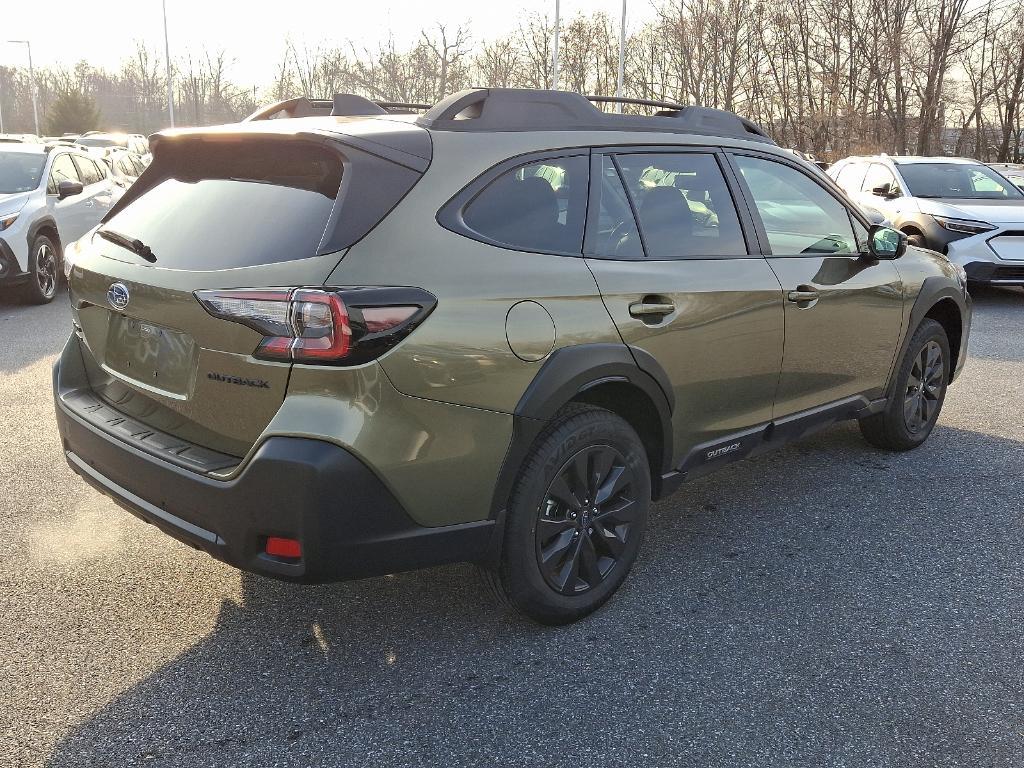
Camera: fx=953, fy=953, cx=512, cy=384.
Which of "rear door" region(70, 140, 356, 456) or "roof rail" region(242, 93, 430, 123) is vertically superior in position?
"roof rail" region(242, 93, 430, 123)

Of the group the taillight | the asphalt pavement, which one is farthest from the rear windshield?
the asphalt pavement

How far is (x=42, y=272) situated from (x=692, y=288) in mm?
8861

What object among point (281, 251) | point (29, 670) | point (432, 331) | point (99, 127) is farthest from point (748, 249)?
point (99, 127)

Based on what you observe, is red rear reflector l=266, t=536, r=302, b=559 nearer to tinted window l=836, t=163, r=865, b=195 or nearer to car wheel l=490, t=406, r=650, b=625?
car wheel l=490, t=406, r=650, b=625

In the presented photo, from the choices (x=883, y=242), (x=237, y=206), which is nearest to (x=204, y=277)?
(x=237, y=206)

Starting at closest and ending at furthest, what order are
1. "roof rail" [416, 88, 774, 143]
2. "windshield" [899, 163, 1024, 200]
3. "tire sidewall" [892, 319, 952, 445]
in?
"roof rail" [416, 88, 774, 143]
"tire sidewall" [892, 319, 952, 445]
"windshield" [899, 163, 1024, 200]

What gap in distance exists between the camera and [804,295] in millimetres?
4008

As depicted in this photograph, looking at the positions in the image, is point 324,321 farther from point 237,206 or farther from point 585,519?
point 585,519

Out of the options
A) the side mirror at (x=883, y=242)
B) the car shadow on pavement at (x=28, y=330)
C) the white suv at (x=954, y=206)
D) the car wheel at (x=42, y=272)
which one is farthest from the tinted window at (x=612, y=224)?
the car wheel at (x=42, y=272)

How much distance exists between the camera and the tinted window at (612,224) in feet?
10.7

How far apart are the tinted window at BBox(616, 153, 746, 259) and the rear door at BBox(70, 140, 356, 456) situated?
1.22m

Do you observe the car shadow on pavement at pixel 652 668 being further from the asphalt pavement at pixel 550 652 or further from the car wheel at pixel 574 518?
the car wheel at pixel 574 518

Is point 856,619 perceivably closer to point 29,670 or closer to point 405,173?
point 405,173

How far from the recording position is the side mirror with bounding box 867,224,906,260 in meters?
4.53
